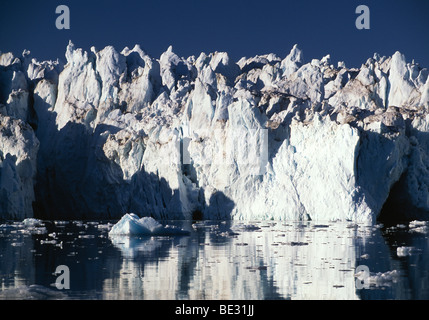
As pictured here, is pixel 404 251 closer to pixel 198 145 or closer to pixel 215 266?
pixel 215 266

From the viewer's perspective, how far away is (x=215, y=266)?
15.9m

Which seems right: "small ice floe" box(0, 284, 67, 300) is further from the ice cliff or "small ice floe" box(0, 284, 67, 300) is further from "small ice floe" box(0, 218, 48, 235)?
the ice cliff

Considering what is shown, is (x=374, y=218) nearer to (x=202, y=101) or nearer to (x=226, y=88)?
(x=202, y=101)

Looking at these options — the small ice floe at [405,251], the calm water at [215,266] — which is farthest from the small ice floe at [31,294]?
the small ice floe at [405,251]

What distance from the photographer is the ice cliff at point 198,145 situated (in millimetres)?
38281

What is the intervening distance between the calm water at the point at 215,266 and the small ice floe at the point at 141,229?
3.32 ft

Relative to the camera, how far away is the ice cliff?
38281mm

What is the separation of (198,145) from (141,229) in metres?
17.7

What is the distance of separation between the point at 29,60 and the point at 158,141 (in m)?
23.1

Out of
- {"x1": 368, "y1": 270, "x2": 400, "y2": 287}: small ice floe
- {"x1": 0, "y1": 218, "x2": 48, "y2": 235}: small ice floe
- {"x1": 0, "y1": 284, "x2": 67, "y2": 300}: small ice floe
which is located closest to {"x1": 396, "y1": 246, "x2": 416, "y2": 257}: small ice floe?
{"x1": 368, "y1": 270, "x2": 400, "y2": 287}: small ice floe

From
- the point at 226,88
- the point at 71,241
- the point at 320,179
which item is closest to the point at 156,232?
the point at 71,241

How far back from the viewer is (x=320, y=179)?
3812cm

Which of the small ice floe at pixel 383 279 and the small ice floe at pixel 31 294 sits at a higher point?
the small ice floe at pixel 31 294

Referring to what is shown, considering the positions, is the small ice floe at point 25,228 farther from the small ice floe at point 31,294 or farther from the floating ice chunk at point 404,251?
the small ice floe at point 31,294
